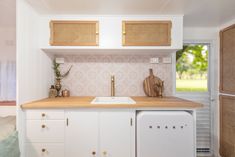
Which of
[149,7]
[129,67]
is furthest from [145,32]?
[129,67]

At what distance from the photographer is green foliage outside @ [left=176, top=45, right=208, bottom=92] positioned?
2.85 meters

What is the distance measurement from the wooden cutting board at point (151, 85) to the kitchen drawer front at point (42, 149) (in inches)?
54.6

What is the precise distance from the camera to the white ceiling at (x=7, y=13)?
191 cm

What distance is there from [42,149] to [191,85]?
2.35 m

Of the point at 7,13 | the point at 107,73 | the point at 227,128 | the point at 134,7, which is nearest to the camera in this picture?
the point at 134,7

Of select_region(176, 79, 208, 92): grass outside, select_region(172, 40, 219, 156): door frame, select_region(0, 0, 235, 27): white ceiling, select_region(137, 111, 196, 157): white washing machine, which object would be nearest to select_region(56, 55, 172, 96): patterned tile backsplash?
select_region(176, 79, 208, 92): grass outside

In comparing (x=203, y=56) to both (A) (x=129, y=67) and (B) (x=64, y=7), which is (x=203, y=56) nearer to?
(A) (x=129, y=67)

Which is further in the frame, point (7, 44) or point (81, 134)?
point (7, 44)

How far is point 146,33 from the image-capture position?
2.24m

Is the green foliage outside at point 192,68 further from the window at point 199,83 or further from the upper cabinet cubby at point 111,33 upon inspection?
the upper cabinet cubby at point 111,33

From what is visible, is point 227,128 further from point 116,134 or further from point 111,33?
point 111,33

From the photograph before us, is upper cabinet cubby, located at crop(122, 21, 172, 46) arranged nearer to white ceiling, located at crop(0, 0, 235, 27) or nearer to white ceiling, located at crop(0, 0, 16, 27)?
white ceiling, located at crop(0, 0, 235, 27)

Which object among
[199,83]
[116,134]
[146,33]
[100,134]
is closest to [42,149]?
[100,134]

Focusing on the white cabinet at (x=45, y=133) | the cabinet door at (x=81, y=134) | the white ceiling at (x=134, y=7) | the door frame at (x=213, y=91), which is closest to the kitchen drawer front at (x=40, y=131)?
the white cabinet at (x=45, y=133)
